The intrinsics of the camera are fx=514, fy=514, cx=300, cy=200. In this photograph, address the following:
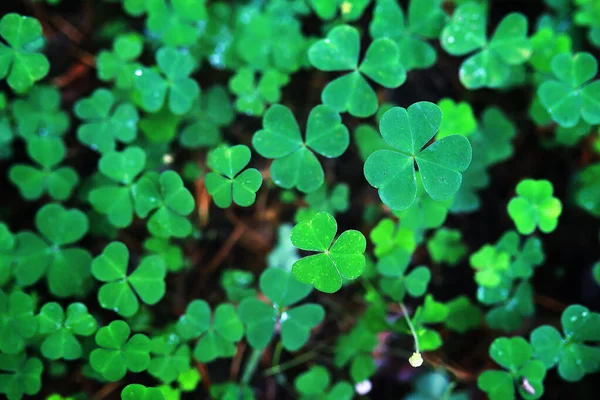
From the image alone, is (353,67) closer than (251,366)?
Yes

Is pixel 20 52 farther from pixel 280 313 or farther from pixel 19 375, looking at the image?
pixel 280 313

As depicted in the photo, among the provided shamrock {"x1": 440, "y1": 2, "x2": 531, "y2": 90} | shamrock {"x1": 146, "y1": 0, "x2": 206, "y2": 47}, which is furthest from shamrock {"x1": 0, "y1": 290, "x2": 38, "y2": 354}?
shamrock {"x1": 440, "y1": 2, "x2": 531, "y2": 90}

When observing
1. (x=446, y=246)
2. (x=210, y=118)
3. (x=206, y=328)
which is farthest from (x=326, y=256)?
(x=210, y=118)

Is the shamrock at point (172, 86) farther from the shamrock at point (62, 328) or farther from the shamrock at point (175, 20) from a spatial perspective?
the shamrock at point (62, 328)

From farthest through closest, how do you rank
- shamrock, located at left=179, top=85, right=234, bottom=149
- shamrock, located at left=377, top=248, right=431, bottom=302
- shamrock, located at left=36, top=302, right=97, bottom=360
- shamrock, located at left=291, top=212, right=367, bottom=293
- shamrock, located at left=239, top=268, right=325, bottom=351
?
shamrock, located at left=179, top=85, right=234, bottom=149, shamrock, located at left=377, top=248, right=431, bottom=302, shamrock, located at left=239, top=268, right=325, bottom=351, shamrock, located at left=36, top=302, right=97, bottom=360, shamrock, located at left=291, top=212, right=367, bottom=293

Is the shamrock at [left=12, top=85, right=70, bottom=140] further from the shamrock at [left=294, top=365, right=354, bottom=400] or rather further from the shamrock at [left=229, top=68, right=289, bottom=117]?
the shamrock at [left=294, top=365, right=354, bottom=400]

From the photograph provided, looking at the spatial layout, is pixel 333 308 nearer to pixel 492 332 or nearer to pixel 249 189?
pixel 492 332
